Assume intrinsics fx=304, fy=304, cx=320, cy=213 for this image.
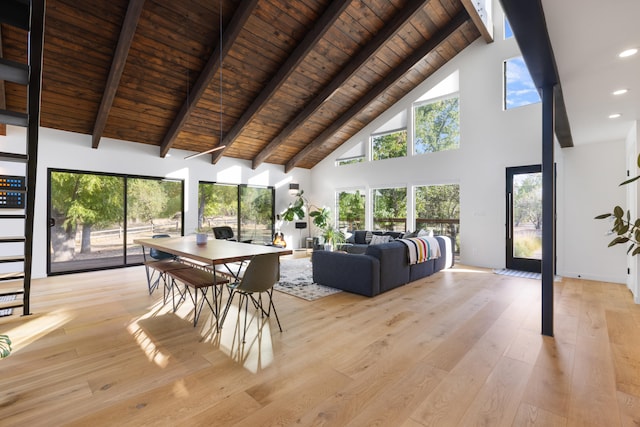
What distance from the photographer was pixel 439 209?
7164mm

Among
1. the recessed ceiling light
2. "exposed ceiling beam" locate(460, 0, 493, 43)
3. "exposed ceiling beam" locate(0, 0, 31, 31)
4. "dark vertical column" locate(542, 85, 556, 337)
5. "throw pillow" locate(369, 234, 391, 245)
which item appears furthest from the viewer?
"throw pillow" locate(369, 234, 391, 245)

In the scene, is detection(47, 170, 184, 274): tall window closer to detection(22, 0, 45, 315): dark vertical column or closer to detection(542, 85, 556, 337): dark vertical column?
detection(22, 0, 45, 315): dark vertical column

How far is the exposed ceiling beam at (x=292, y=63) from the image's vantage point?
4574 mm

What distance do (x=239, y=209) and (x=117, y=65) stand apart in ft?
14.6

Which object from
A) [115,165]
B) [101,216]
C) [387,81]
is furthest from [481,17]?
[101,216]

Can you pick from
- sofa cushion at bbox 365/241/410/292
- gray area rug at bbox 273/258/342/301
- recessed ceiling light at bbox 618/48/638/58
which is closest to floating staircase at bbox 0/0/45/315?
gray area rug at bbox 273/258/342/301

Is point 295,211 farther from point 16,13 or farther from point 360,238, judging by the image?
point 16,13

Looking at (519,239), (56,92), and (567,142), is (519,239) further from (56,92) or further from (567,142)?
(56,92)

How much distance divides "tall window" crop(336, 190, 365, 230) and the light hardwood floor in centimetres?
500

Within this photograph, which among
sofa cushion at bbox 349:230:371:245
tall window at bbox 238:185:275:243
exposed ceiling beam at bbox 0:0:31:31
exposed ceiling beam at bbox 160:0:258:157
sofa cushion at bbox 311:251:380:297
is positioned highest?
exposed ceiling beam at bbox 160:0:258:157

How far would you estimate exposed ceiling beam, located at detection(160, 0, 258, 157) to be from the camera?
14.0 ft

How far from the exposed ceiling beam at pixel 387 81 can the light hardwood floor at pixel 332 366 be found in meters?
4.81

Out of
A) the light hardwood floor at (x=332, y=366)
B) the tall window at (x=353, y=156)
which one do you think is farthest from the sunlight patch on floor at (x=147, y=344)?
the tall window at (x=353, y=156)

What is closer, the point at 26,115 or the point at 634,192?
the point at 26,115
